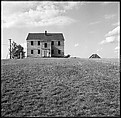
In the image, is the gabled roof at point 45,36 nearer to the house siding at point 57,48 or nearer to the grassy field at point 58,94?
the house siding at point 57,48

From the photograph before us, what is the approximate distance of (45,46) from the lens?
181 ft

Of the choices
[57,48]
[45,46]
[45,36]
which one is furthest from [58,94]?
[45,36]

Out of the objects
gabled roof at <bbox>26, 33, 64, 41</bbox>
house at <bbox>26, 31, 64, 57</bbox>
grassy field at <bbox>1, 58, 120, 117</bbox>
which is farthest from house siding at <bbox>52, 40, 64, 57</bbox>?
grassy field at <bbox>1, 58, 120, 117</bbox>

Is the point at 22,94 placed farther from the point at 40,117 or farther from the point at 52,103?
the point at 40,117

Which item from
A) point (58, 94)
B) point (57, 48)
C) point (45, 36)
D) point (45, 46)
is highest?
point (45, 36)

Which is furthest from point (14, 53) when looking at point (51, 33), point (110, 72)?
point (110, 72)

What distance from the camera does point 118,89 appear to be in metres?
13.0

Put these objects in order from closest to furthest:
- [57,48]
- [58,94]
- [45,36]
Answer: [58,94]
[57,48]
[45,36]

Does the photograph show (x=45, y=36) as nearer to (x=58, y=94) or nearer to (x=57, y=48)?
(x=57, y=48)

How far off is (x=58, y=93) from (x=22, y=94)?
223cm

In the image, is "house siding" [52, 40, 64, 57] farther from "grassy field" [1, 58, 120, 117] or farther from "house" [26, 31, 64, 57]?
"grassy field" [1, 58, 120, 117]

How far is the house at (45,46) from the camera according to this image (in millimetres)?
53969

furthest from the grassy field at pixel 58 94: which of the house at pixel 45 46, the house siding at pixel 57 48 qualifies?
the house siding at pixel 57 48

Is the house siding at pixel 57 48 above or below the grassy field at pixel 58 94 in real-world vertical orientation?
above
